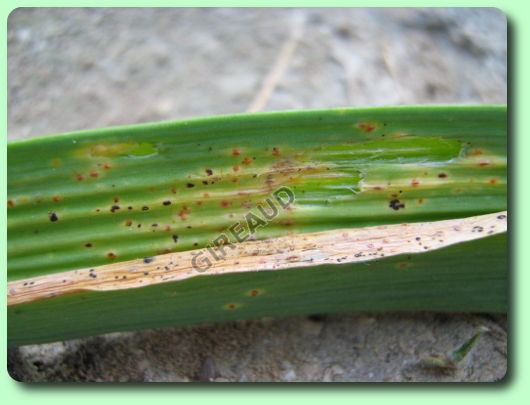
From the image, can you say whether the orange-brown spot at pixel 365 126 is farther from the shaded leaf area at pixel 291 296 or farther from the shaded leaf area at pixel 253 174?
the shaded leaf area at pixel 291 296

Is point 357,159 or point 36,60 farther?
point 36,60

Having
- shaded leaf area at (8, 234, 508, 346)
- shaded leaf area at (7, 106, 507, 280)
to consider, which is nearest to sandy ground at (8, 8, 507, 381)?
shaded leaf area at (8, 234, 508, 346)

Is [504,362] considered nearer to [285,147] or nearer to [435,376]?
[435,376]

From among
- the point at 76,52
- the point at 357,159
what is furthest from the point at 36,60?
the point at 357,159

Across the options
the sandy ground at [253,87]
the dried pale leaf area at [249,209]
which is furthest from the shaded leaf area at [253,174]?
the sandy ground at [253,87]

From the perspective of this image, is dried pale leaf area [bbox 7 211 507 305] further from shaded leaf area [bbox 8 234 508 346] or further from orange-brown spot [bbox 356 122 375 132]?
orange-brown spot [bbox 356 122 375 132]

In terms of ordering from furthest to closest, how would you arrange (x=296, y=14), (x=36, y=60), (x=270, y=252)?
(x=296, y=14)
(x=36, y=60)
(x=270, y=252)
